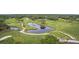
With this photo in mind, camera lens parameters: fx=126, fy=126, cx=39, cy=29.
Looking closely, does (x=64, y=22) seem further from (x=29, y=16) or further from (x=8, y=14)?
(x=8, y=14)
